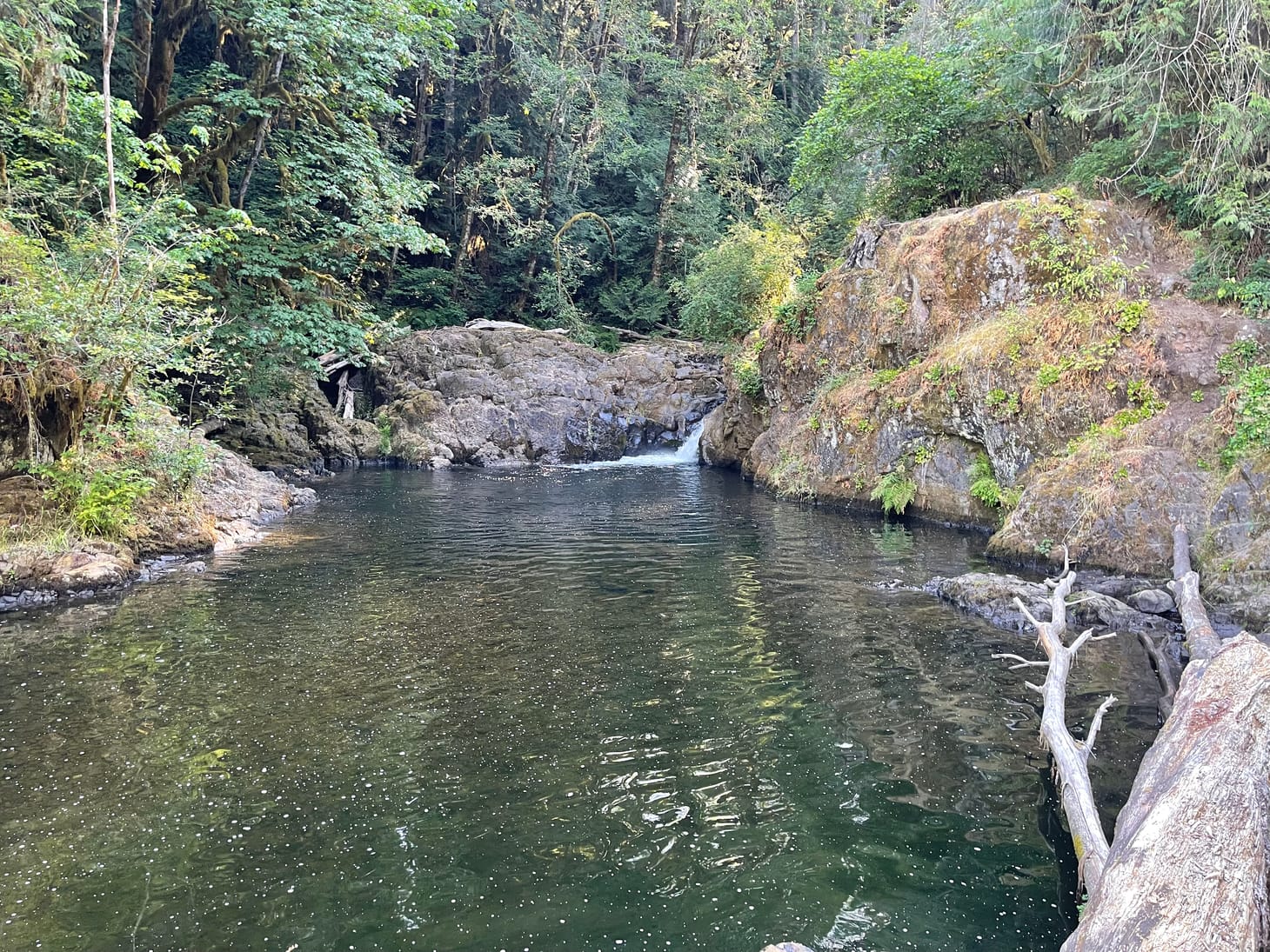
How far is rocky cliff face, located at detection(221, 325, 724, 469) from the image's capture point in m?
28.0

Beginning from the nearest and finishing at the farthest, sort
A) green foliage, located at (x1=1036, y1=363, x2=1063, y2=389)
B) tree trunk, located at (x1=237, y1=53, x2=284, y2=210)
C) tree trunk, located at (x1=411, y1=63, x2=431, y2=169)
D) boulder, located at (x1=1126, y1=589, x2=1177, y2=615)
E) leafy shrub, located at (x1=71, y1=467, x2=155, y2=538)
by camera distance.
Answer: boulder, located at (x1=1126, y1=589, x2=1177, y2=615) < leafy shrub, located at (x1=71, y1=467, x2=155, y2=538) < green foliage, located at (x1=1036, y1=363, x2=1063, y2=389) < tree trunk, located at (x1=237, y1=53, x2=284, y2=210) < tree trunk, located at (x1=411, y1=63, x2=431, y2=169)

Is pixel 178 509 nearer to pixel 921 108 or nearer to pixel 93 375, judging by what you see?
pixel 93 375

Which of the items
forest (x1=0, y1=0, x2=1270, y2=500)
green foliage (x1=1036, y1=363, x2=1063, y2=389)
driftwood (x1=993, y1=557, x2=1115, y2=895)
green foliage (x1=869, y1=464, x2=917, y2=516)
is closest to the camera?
driftwood (x1=993, y1=557, x2=1115, y2=895)

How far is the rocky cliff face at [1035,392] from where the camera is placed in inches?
430

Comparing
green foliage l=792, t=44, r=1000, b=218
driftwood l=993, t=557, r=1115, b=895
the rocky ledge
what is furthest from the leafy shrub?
green foliage l=792, t=44, r=1000, b=218

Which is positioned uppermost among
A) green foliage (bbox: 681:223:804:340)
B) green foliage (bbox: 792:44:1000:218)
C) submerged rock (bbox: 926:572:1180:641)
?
green foliage (bbox: 792:44:1000:218)

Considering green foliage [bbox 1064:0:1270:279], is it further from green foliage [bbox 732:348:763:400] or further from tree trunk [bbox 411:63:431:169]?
tree trunk [bbox 411:63:431:169]

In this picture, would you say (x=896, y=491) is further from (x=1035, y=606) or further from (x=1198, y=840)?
(x=1198, y=840)

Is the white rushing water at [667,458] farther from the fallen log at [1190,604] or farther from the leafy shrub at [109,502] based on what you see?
the fallen log at [1190,604]

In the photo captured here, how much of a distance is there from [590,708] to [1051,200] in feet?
43.5

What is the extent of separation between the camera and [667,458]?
28562 mm

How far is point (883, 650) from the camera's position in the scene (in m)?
8.12

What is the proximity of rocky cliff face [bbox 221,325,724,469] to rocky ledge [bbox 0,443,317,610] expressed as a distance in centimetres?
1027

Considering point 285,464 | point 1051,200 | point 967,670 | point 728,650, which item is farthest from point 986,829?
point 285,464
